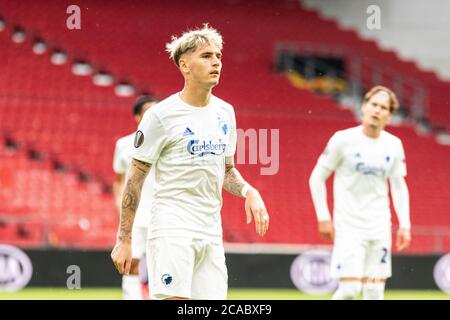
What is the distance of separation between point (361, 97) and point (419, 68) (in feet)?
4.88

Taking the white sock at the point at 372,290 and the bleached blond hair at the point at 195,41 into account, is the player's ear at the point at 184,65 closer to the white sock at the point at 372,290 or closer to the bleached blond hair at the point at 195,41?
the bleached blond hair at the point at 195,41

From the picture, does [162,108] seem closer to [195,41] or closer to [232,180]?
[195,41]

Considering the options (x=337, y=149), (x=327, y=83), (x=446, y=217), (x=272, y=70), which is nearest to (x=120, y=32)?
(x=272, y=70)

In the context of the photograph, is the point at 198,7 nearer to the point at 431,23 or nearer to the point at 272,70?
the point at 272,70

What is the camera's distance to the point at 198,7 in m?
20.0

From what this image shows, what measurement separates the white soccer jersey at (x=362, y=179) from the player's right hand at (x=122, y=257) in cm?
320

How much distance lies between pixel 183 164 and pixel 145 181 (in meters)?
3.20

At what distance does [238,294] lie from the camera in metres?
13.6

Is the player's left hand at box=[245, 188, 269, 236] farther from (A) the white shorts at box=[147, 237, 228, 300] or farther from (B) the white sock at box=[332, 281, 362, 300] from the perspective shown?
(B) the white sock at box=[332, 281, 362, 300]

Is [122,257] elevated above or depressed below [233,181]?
below

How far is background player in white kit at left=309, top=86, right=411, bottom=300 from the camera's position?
28.1 ft

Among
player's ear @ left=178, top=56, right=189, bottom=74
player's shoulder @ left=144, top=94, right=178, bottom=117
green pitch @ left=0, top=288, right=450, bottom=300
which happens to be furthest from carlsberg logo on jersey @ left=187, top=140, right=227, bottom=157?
green pitch @ left=0, top=288, right=450, bottom=300

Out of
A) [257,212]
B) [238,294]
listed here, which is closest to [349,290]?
[257,212]

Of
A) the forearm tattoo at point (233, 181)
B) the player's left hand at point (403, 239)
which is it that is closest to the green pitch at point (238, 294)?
the player's left hand at point (403, 239)
